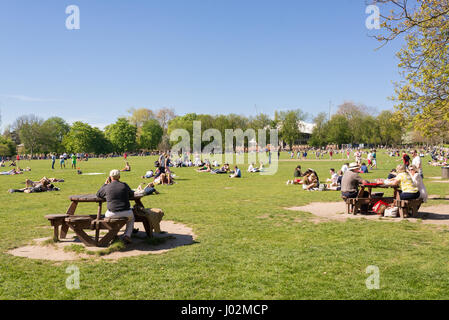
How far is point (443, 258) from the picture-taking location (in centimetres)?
678

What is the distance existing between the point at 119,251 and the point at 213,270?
7.96ft

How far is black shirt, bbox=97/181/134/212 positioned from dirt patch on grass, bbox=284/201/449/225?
548cm

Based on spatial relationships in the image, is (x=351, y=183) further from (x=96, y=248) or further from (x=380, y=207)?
(x=96, y=248)

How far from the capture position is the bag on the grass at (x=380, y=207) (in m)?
11.2

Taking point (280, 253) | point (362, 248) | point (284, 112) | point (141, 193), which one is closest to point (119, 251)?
point (141, 193)

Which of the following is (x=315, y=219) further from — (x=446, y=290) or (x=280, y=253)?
(x=446, y=290)

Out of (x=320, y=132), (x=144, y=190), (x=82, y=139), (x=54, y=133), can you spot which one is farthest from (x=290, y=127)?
(x=144, y=190)

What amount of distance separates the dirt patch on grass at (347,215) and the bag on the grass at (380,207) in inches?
8.8

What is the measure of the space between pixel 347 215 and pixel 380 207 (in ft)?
3.51

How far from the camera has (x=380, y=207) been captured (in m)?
11.4

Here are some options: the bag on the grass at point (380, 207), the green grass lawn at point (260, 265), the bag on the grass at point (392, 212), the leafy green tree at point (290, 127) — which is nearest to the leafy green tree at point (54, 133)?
the leafy green tree at point (290, 127)

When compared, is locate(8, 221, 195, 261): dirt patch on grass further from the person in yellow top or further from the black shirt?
the person in yellow top

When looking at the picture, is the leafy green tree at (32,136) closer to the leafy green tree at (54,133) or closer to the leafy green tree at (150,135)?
the leafy green tree at (54,133)

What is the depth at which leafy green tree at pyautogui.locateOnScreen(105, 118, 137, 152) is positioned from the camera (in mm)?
119312
